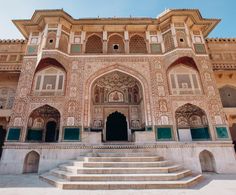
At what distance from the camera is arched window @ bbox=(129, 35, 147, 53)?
36.7 ft

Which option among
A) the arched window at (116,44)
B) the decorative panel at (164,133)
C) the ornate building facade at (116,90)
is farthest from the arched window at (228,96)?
the arched window at (116,44)

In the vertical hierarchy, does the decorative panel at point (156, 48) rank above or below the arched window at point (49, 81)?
above

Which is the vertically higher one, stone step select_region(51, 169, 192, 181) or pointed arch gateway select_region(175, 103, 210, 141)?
pointed arch gateway select_region(175, 103, 210, 141)

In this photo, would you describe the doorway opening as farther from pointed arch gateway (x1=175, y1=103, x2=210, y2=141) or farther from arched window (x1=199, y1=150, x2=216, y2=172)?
arched window (x1=199, y1=150, x2=216, y2=172)

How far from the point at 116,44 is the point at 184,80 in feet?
16.6

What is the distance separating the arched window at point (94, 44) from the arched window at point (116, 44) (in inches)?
24.7

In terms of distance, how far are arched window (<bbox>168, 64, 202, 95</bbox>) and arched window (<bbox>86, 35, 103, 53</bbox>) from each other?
4.92 m

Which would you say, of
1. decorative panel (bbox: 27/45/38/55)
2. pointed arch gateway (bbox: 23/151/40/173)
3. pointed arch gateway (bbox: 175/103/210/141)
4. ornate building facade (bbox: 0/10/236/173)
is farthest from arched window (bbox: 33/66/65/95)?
pointed arch gateway (bbox: 175/103/210/141)

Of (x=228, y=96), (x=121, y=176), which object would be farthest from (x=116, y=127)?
(x=228, y=96)

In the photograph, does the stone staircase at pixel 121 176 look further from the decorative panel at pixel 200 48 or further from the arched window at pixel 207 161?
the decorative panel at pixel 200 48

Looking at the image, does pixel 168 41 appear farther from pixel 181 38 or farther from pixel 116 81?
pixel 116 81

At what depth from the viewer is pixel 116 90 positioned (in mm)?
11750

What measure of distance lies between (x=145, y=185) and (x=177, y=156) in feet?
13.6

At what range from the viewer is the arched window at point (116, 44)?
11.2 m
